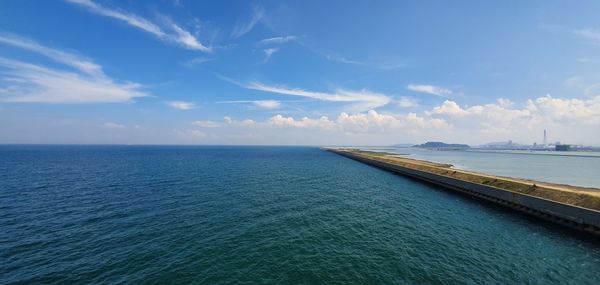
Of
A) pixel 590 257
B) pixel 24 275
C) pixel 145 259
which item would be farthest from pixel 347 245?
pixel 24 275

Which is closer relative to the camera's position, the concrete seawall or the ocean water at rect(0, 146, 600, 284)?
the ocean water at rect(0, 146, 600, 284)

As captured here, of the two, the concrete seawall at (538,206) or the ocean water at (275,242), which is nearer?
the ocean water at (275,242)

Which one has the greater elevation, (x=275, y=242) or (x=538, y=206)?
(x=538, y=206)

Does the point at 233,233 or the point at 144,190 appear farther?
the point at 144,190

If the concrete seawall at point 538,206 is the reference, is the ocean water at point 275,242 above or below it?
below

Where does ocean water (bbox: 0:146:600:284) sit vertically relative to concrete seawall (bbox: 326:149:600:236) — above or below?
below

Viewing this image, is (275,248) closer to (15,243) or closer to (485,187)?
(15,243)

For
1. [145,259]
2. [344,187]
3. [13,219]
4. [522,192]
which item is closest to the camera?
[145,259]

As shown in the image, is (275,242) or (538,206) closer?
(275,242)
